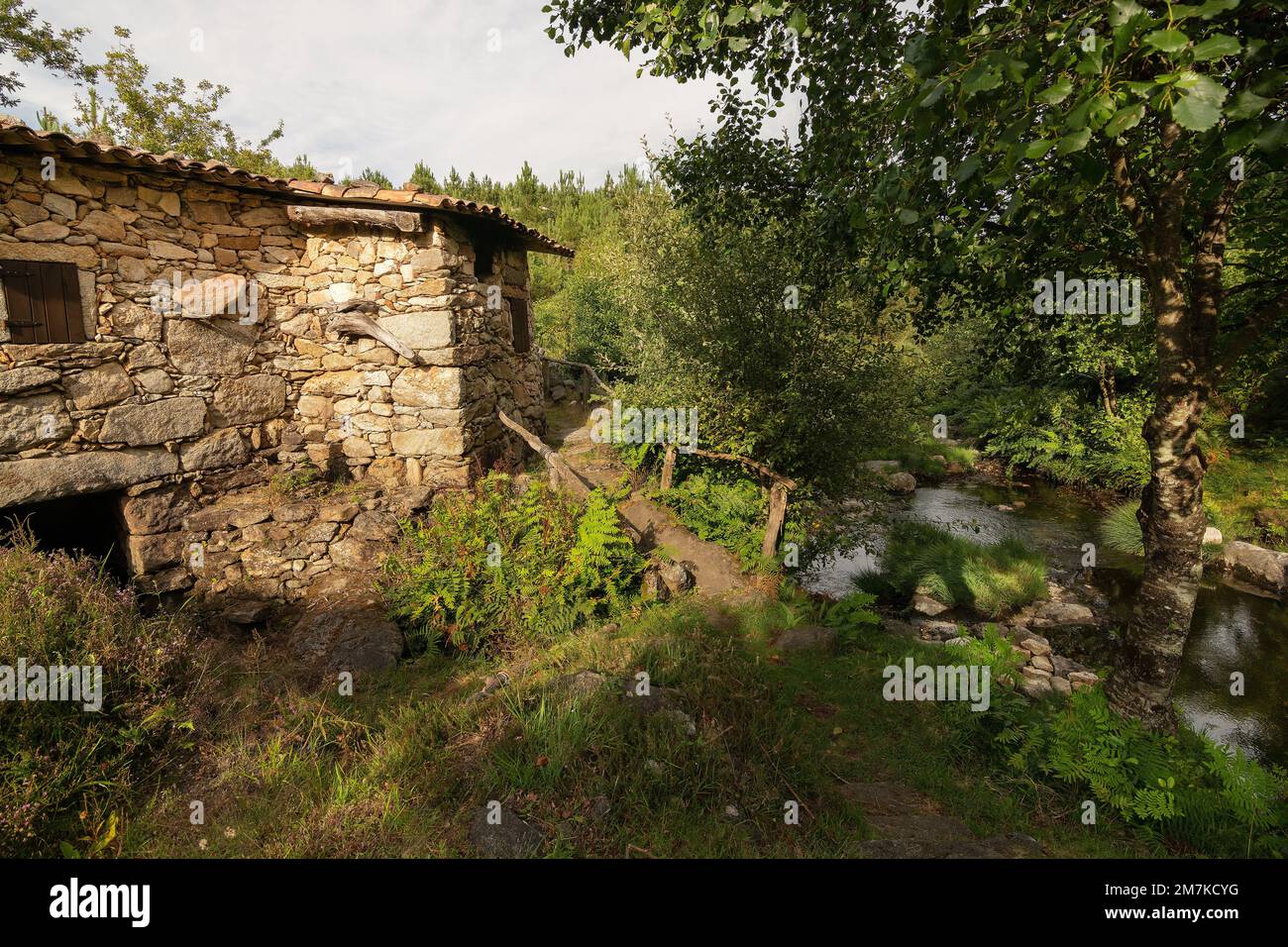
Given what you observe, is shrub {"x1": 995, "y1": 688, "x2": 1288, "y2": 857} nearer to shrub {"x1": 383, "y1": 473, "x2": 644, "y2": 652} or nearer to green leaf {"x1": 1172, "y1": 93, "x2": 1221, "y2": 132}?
shrub {"x1": 383, "y1": 473, "x2": 644, "y2": 652}

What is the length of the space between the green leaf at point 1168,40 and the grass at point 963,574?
860cm

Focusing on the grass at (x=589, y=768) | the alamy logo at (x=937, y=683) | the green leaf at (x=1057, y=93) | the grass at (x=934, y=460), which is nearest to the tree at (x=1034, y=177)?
the green leaf at (x=1057, y=93)

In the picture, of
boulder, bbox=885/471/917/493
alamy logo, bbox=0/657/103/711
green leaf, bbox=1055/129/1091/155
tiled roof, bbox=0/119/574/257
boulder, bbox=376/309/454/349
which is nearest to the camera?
green leaf, bbox=1055/129/1091/155

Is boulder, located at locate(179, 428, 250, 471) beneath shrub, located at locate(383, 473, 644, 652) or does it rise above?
above

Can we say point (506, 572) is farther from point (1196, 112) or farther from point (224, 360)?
point (1196, 112)

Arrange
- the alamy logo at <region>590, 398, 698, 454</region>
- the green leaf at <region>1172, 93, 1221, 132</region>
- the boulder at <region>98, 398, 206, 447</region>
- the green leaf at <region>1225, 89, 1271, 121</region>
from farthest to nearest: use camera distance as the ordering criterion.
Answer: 1. the alamy logo at <region>590, 398, 698, 454</region>
2. the boulder at <region>98, 398, 206, 447</region>
3. the green leaf at <region>1225, 89, 1271, 121</region>
4. the green leaf at <region>1172, 93, 1221, 132</region>

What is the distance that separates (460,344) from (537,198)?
28.2 meters

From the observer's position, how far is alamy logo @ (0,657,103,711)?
336 cm

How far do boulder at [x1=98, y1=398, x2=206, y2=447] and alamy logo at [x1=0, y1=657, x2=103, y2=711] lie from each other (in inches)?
148

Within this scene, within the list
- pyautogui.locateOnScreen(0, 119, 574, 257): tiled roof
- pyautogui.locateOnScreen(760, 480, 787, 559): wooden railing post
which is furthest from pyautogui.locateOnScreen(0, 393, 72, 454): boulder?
pyautogui.locateOnScreen(760, 480, 787, 559): wooden railing post

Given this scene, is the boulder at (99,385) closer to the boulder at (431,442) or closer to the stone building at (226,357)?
the stone building at (226,357)

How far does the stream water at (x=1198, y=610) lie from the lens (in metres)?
6.34
